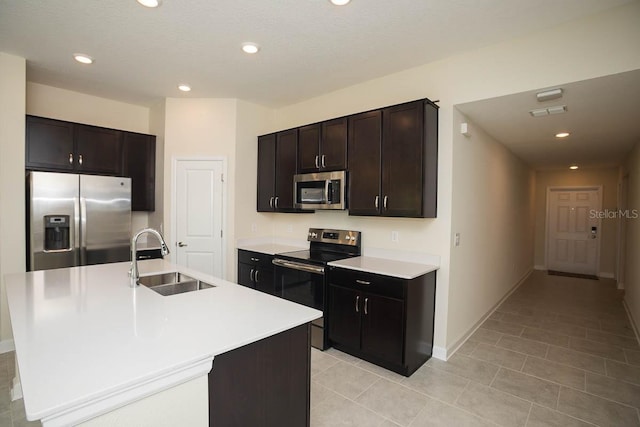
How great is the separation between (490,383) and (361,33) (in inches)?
119

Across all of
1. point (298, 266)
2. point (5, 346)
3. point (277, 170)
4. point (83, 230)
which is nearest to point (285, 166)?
point (277, 170)

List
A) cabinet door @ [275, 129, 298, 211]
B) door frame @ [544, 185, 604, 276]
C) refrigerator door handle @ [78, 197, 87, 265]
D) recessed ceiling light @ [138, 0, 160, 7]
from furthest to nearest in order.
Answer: door frame @ [544, 185, 604, 276] < cabinet door @ [275, 129, 298, 211] < refrigerator door handle @ [78, 197, 87, 265] < recessed ceiling light @ [138, 0, 160, 7]

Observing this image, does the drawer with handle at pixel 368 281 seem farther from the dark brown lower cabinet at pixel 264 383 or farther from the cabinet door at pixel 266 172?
the cabinet door at pixel 266 172

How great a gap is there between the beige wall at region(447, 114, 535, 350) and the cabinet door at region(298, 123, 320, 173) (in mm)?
1441

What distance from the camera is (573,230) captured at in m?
7.11

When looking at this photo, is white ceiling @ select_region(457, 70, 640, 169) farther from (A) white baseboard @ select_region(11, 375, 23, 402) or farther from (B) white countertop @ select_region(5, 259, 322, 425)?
(A) white baseboard @ select_region(11, 375, 23, 402)

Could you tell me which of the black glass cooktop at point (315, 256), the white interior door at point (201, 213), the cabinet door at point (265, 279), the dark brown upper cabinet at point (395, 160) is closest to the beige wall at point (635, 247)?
the dark brown upper cabinet at point (395, 160)

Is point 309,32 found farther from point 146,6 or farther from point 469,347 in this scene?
point 469,347

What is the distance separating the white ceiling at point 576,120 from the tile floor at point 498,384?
7.64 feet

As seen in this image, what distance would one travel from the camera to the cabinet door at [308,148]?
3.59m

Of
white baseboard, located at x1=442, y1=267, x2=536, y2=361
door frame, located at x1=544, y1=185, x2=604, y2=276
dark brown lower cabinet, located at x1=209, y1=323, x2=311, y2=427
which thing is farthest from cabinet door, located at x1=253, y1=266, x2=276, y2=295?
door frame, located at x1=544, y1=185, x2=604, y2=276

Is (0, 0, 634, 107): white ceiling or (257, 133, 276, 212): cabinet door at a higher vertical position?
(0, 0, 634, 107): white ceiling

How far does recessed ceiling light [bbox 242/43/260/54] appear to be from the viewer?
2.73 m

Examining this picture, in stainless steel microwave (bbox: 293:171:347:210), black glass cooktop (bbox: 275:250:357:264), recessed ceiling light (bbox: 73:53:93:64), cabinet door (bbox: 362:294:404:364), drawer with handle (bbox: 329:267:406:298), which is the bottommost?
cabinet door (bbox: 362:294:404:364)
